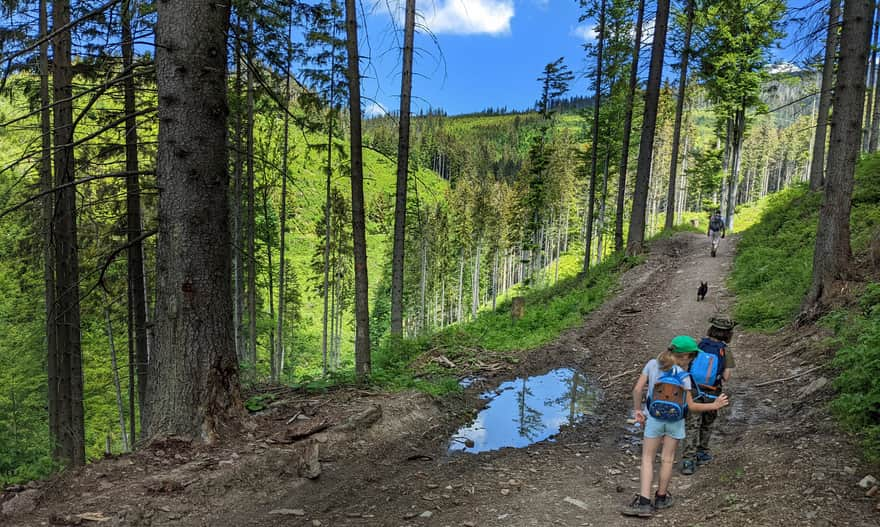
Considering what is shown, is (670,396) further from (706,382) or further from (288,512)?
(288,512)

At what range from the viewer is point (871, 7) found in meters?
7.90

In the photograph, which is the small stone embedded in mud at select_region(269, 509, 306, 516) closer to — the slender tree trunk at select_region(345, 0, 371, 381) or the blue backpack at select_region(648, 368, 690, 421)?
the blue backpack at select_region(648, 368, 690, 421)

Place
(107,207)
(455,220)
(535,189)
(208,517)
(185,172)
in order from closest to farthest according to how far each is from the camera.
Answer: (208,517), (185,172), (107,207), (535,189), (455,220)

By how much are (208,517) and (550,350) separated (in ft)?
27.1

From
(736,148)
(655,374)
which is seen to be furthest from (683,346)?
(736,148)

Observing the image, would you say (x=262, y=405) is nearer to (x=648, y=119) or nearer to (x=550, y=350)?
(x=550, y=350)

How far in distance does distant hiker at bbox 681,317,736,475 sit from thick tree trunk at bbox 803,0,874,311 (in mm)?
5100

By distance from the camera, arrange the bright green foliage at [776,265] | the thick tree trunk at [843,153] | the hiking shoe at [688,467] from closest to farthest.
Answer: the hiking shoe at [688,467]
the thick tree trunk at [843,153]
the bright green foliage at [776,265]

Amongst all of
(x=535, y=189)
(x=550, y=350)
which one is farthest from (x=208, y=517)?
(x=535, y=189)

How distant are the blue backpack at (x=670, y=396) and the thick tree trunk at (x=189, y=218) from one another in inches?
172

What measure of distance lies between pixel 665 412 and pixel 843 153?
25.2ft

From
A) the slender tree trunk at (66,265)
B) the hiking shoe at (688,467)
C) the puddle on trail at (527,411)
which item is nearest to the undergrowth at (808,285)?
the hiking shoe at (688,467)

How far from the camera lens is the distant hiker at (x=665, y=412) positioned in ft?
13.5

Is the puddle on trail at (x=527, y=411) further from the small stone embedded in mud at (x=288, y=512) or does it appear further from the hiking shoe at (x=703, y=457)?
the small stone embedded in mud at (x=288, y=512)
